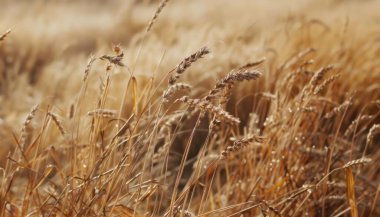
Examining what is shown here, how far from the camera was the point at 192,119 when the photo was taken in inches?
125

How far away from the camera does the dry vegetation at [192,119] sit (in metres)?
1.47

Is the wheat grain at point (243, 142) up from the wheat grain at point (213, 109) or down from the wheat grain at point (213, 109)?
down

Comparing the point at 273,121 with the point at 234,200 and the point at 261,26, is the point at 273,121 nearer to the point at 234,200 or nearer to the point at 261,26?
the point at 234,200

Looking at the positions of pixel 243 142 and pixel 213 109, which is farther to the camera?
pixel 243 142

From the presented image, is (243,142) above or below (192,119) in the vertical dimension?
above

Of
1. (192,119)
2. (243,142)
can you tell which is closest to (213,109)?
(243,142)

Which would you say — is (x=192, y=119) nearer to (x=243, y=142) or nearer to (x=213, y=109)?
(x=243, y=142)

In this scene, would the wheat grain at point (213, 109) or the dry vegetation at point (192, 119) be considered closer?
the wheat grain at point (213, 109)

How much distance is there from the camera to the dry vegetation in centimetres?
147

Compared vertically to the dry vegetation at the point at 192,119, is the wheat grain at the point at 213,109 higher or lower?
higher

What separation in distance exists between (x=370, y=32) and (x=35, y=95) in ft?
6.47

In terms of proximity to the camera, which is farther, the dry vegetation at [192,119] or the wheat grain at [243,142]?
the dry vegetation at [192,119]

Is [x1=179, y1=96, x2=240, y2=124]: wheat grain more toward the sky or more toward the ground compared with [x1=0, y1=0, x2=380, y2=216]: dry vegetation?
more toward the sky

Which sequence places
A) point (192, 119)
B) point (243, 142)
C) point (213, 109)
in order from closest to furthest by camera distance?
point (213, 109) < point (243, 142) < point (192, 119)
